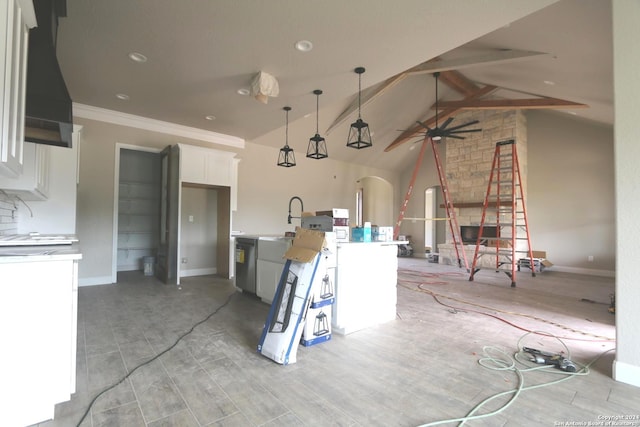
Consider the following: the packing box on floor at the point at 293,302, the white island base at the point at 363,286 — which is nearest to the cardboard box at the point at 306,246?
the packing box on floor at the point at 293,302

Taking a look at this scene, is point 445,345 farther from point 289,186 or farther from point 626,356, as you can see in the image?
point 289,186

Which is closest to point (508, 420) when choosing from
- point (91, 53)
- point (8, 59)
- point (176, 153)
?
point (8, 59)

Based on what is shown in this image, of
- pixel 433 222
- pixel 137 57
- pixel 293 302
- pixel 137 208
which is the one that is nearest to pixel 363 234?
pixel 293 302

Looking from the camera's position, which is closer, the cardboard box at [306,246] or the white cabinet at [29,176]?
the cardboard box at [306,246]

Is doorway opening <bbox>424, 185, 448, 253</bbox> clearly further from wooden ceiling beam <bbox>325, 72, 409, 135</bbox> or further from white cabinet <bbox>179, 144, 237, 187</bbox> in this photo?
white cabinet <bbox>179, 144, 237, 187</bbox>

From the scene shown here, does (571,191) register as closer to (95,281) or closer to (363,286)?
(363,286)

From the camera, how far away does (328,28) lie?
2.76m

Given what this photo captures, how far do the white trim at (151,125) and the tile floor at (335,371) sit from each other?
9.53 ft

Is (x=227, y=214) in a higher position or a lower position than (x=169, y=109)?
lower

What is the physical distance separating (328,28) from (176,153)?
3.50 meters

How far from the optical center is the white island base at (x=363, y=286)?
279 cm

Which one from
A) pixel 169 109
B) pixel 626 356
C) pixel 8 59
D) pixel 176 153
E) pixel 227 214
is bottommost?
pixel 626 356

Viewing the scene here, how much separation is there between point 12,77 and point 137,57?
2.05 meters

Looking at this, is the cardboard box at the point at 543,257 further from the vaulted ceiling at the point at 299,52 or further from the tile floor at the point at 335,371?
the tile floor at the point at 335,371
